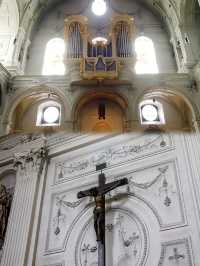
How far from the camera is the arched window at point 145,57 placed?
560 inches

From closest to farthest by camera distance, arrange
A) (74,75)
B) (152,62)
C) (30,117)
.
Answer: (74,75), (30,117), (152,62)

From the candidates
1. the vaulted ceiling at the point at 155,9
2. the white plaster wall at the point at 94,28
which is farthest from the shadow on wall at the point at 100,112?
the vaulted ceiling at the point at 155,9

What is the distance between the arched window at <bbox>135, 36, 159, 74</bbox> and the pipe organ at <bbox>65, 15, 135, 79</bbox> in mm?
1224

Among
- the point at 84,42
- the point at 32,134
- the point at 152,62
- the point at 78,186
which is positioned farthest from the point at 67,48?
the point at 78,186

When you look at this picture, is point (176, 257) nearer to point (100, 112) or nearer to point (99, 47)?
point (100, 112)

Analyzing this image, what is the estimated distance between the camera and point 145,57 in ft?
48.1

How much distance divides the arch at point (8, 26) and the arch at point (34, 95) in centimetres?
204

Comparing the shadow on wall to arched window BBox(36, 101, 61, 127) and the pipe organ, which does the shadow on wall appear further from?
the pipe organ

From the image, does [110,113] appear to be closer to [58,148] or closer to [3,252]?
[58,148]

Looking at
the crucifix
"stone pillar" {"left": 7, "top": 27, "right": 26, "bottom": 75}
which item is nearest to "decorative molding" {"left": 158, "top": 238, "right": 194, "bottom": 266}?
the crucifix

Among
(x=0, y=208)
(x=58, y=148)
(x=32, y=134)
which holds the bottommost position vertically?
(x=0, y=208)

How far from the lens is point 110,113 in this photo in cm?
1328

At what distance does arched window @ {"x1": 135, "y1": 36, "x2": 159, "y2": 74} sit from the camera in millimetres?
14227

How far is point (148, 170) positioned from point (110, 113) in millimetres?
6035
